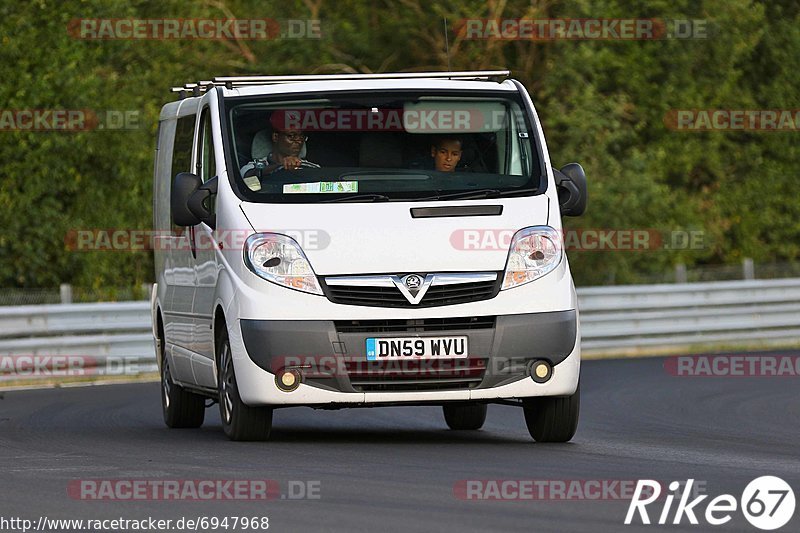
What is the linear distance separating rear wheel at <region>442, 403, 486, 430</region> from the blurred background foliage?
13295mm

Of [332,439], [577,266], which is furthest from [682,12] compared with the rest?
[332,439]

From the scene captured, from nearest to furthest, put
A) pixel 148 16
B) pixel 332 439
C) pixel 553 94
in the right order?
pixel 332 439 < pixel 148 16 < pixel 553 94

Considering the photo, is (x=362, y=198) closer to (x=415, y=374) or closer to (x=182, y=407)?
(x=415, y=374)

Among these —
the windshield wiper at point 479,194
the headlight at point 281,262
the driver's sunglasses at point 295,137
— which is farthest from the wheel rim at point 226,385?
the windshield wiper at point 479,194

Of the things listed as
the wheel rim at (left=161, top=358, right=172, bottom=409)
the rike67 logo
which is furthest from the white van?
the rike67 logo

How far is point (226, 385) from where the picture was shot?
11.2m

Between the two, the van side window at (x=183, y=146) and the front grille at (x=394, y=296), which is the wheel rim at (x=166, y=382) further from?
the front grille at (x=394, y=296)

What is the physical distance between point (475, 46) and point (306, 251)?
2361 cm

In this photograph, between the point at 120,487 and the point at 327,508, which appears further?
the point at 120,487

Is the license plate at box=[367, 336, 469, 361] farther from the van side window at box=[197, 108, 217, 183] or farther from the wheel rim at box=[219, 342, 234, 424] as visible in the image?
the van side window at box=[197, 108, 217, 183]

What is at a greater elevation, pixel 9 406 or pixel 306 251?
pixel 306 251

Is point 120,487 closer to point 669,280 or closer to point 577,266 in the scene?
point 669,280

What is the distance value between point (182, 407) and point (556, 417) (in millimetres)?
3419

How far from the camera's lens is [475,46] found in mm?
33781
